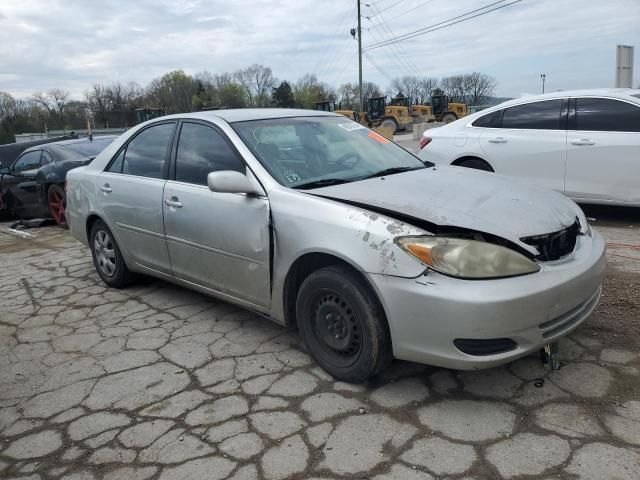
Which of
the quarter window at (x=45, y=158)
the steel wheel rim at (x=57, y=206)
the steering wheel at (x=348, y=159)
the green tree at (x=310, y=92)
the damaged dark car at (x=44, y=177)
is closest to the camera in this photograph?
the steering wheel at (x=348, y=159)

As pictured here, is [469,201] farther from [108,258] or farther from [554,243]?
[108,258]

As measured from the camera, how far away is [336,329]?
289 centimetres

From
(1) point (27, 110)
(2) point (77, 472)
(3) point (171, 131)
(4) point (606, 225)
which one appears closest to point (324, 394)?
(2) point (77, 472)

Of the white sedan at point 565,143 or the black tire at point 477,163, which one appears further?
the black tire at point 477,163

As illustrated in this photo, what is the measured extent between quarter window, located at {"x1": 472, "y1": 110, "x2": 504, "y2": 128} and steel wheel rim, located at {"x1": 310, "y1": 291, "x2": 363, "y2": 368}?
15.1ft

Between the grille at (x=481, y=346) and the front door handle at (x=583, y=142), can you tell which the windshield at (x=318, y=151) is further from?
the front door handle at (x=583, y=142)

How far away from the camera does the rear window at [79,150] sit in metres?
8.46

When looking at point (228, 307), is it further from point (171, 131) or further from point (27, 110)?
point (27, 110)

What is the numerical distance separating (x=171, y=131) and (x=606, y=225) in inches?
190

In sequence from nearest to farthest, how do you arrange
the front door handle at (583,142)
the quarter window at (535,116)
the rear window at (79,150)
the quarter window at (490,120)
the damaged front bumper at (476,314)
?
the damaged front bumper at (476,314)
the front door handle at (583,142)
the quarter window at (535,116)
the quarter window at (490,120)
the rear window at (79,150)

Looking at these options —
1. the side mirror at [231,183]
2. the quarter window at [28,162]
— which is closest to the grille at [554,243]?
the side mirror at [231,183]

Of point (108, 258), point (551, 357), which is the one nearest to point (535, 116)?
point (551, 357)

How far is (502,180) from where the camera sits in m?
3.45

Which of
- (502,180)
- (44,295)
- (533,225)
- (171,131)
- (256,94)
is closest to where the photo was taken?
(533,225)
